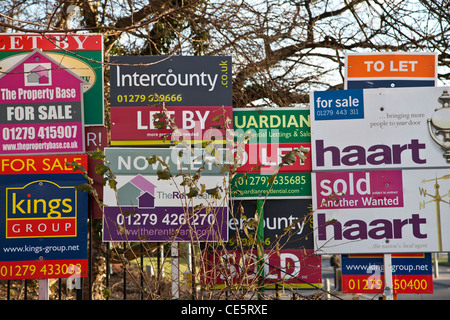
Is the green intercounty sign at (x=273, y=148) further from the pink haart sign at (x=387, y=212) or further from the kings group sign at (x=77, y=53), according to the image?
the kings group sign at (x=77, y=53)

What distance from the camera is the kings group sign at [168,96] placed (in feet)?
15.4

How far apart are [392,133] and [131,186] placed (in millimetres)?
2472

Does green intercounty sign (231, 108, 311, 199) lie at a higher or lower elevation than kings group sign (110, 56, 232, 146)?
lower

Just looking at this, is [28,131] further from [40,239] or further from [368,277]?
[368,277]

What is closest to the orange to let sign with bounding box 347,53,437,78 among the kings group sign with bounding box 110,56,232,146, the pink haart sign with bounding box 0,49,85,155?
the kings group sign with bounding box 110,56,232,146

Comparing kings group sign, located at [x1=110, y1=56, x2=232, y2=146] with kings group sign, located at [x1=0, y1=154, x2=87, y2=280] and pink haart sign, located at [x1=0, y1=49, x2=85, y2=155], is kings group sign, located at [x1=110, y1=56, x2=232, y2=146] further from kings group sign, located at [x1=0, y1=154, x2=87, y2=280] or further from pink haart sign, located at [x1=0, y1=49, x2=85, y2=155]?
kings group sign, located at [x1=0, y1=154, x2=87, y2=280]

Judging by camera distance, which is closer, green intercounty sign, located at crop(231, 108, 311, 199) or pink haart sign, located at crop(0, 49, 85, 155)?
pink haart sign, located at crop(0, 49, 85, 155)

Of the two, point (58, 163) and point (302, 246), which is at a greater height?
point (58, 163)

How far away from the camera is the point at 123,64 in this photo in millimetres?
4477

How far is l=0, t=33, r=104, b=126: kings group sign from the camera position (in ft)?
15.6

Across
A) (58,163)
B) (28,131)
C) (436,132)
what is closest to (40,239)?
(58,163)

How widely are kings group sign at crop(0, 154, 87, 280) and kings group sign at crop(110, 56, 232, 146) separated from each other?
1.86 feet

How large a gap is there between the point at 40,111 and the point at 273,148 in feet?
7.23
